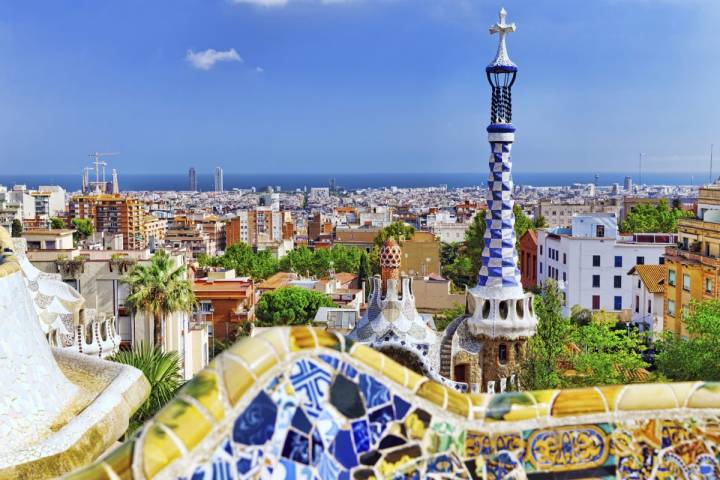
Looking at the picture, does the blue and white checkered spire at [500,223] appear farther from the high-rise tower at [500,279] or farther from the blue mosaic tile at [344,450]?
the blue mosaic tile at [344,450]

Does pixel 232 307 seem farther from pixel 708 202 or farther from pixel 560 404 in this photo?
pixel 560 404

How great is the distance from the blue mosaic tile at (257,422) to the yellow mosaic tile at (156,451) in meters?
0.25

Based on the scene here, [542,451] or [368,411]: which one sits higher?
[368,411]

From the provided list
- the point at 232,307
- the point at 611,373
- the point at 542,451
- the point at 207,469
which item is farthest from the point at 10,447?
the point at 232,307

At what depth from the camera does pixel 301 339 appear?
3.46 m

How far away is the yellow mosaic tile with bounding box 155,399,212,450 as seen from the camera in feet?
10.3

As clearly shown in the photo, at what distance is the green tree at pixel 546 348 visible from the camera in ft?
51.9

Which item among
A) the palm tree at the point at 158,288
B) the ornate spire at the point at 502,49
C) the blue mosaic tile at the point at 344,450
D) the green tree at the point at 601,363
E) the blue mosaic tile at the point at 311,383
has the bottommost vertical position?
the green tree at the point at 601,363

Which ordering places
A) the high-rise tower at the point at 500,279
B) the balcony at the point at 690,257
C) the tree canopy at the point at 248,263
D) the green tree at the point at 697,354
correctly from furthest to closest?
the tree canopy at the point at 248,263 < the balcony at the point at 690,257 < the green tree at the point at 697,354 < the high-rise tower at the point at 500,279

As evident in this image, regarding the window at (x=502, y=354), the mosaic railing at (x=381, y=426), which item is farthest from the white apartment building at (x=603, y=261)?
the mosaic railing at (x=381, y=426)

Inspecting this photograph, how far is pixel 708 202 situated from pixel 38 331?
86.0 ft

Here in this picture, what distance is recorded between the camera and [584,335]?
22375 millimetres

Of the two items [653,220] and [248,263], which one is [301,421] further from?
[248,263]

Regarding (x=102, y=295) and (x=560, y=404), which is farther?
(x=102, y=295)
